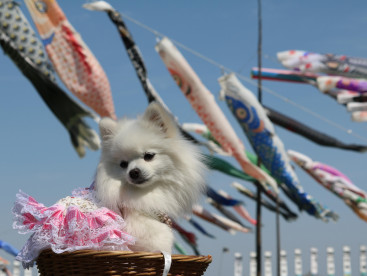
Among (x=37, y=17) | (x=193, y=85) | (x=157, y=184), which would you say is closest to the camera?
(x=157, y=184)

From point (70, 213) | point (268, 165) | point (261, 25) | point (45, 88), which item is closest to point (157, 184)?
point (70, 213)

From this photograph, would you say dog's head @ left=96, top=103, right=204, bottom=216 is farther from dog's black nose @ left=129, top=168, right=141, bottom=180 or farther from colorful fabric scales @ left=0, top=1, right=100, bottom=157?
colorful fabric scales @ left=0, top=1, right=100, bottom=157

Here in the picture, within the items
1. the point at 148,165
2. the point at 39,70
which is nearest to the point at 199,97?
the point at 39,70

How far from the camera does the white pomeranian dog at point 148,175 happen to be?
2.14 m

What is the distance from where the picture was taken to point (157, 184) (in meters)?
2.26

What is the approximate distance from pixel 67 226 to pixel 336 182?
11699 millimetres

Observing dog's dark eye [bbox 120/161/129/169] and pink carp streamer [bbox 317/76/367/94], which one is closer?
dog's dark eye [bbox 120/161/129/169]

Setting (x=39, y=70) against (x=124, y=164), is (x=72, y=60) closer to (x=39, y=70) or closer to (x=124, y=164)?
(x=39, y=70)

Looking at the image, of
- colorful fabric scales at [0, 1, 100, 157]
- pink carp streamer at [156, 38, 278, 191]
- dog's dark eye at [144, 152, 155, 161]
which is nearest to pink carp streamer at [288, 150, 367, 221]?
pink carp streamer at [156, 38, 278, 191]

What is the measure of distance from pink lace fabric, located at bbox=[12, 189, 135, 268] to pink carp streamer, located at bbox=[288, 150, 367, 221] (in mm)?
11382

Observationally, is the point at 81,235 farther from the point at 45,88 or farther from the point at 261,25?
the point at 261,25

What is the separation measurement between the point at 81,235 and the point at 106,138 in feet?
1.58

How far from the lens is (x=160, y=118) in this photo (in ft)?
7.45

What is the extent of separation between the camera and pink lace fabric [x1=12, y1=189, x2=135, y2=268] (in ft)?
6.27
